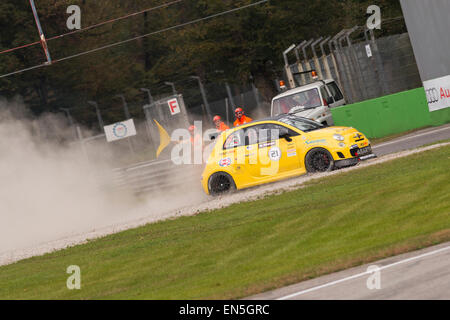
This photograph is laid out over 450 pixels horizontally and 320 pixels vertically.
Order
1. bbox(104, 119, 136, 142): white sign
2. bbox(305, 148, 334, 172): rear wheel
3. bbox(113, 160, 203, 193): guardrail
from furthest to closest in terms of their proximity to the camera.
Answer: bbox(104, 119, 136, 142): white sign < bbox(113, 160, 203, 193): guardrail < bbox(305, 148, 334, 172): rear wheel

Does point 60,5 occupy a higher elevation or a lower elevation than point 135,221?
higher

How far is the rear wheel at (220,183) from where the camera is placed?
63.2ft

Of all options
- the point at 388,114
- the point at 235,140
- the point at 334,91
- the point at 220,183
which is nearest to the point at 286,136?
the point at 235,140

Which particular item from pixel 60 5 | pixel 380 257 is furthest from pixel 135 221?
pixel 60 5

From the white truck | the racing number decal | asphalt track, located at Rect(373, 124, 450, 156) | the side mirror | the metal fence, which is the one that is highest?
the metal fence

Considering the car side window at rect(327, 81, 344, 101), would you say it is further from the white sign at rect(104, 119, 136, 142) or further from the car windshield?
the white sign at rect(104, 119, 136, 142)

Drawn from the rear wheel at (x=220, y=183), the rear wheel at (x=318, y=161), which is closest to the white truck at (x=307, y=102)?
the rear wheel at (x=220, y=183)

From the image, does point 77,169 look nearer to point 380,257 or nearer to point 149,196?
point 149,196

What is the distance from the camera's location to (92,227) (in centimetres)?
2062

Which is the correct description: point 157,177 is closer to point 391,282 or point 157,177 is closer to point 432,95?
point 432,95

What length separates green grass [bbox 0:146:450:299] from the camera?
1060 centimetres

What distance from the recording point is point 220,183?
19.4m

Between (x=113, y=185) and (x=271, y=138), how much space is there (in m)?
11.4

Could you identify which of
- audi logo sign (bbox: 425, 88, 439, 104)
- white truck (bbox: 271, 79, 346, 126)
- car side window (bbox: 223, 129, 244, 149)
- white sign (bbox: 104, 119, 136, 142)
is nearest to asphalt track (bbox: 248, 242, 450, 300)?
car side window (bbox: 223, 129, 244, 149)
